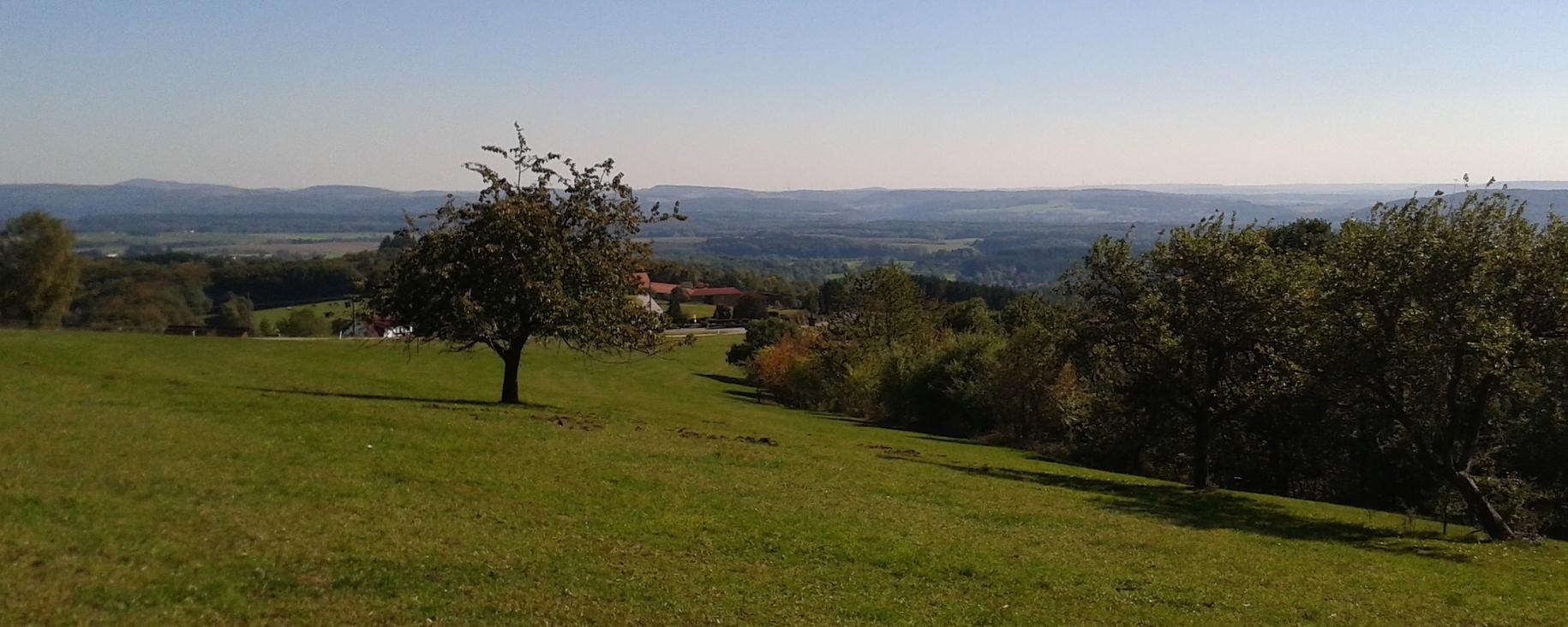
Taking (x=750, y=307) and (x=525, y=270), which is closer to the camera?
(x=525, y=270)

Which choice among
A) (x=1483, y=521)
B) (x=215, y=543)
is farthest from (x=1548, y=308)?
(x=215, y=543)

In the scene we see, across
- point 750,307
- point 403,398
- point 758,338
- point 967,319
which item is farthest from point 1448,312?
point 750,307

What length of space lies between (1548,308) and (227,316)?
391ft

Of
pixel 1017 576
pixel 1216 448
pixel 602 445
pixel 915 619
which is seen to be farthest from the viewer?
pixel 1216 448

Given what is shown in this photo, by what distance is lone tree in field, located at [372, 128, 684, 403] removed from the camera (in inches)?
1494

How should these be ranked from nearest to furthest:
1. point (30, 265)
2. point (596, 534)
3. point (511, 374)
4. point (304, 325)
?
point (596, 534), point (511, 374), point (30, 265), point (304, 325)

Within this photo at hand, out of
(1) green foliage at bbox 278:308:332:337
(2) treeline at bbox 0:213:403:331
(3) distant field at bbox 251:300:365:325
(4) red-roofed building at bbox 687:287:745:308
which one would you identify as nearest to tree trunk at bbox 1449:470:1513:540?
(2) treeline at bbox 0:213:403:331

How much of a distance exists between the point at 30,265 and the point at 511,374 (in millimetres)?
60761

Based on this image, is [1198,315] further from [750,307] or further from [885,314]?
[750,307]

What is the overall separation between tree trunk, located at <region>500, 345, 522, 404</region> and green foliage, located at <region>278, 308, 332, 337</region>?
6732 centimetres

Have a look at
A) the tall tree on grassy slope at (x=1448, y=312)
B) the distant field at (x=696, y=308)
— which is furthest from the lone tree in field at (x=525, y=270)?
the distant field at (x=696, y=308)

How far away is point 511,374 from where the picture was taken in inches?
1623

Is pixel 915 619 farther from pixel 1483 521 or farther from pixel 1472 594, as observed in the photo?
pixel 1483 521

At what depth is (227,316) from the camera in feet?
364
